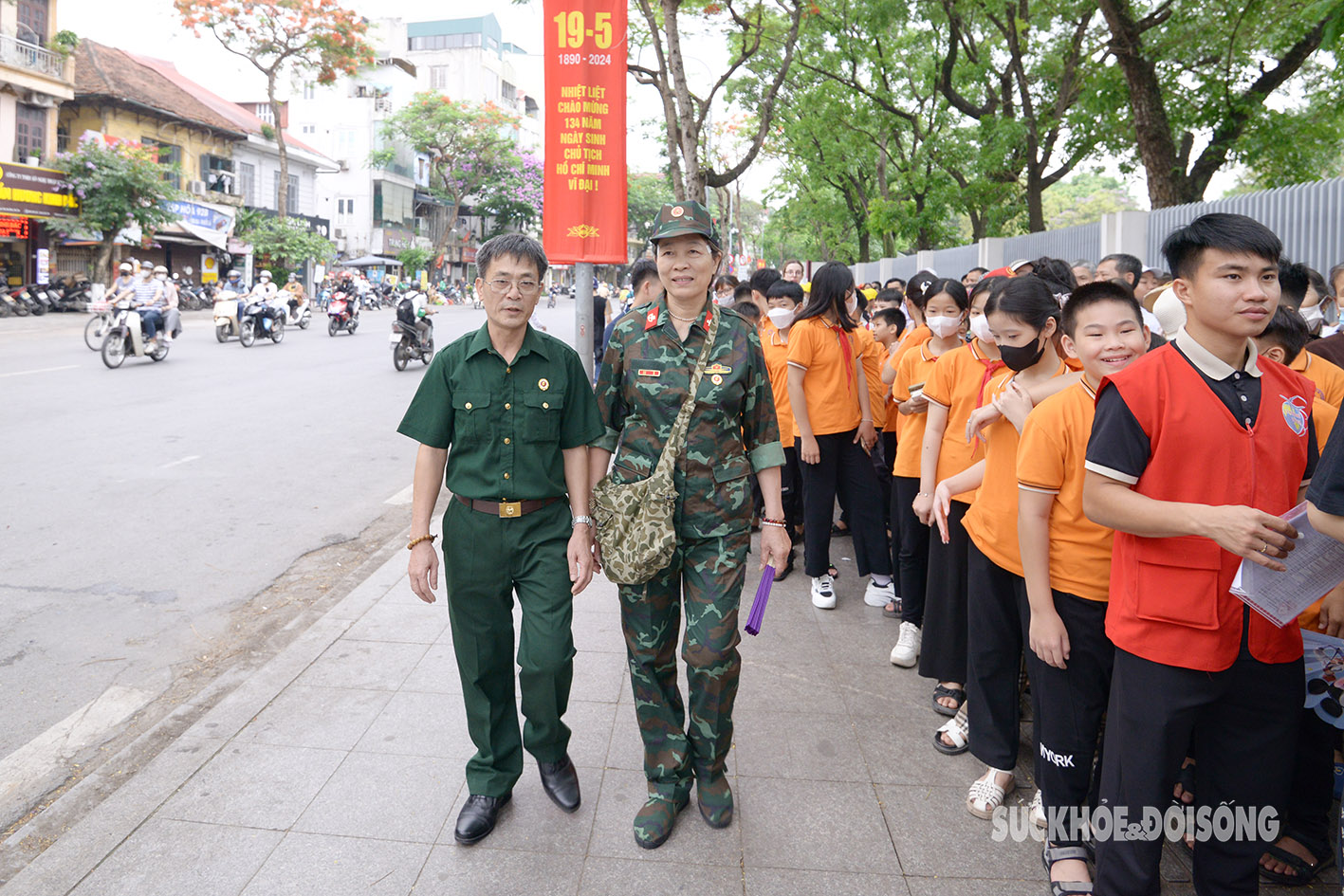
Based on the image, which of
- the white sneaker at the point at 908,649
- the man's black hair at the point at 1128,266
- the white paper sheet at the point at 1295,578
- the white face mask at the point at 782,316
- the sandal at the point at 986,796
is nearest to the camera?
the white paper sheet at the point at 1295,578

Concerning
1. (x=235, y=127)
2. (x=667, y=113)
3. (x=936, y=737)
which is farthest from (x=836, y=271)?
(x=235, y=127)

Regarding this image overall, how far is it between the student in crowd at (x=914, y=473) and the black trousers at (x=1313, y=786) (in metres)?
1.61

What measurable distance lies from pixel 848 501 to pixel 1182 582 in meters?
2.99

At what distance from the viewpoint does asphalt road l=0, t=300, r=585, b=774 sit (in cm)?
421

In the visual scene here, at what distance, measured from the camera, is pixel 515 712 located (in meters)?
2.86

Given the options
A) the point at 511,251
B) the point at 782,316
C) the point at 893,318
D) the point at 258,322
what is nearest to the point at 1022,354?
the point at 511,251

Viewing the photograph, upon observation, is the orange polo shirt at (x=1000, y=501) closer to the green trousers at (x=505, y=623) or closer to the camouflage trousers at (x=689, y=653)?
the camouflage trousers at (x=689, y=653)

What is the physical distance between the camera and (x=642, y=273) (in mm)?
5988

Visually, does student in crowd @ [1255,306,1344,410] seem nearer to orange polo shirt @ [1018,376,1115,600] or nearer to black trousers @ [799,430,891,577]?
orange polo shirt @ [1018,376,1115,600]

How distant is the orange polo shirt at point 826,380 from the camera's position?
478 centimetres

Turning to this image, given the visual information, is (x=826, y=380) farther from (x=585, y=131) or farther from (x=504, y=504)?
(x=504, y=504)

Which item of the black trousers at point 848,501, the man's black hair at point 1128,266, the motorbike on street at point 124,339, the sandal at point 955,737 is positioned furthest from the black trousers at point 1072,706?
the motorbike on street at point 124,339

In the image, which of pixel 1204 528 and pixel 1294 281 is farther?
pixel 1294 281

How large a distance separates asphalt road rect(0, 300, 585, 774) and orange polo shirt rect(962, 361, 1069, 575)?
10.9 ft
